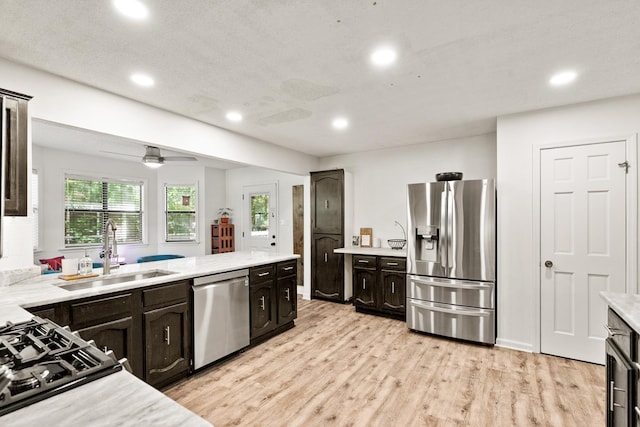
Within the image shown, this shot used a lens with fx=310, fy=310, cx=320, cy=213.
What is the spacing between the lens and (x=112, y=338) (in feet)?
7.16

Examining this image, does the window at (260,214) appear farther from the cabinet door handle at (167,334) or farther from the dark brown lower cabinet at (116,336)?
the dark brown lower cabinet at (116,336)

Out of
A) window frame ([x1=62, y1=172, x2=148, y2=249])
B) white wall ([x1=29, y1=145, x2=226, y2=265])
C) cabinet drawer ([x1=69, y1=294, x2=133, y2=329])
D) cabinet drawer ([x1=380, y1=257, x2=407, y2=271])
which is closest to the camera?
cabinet drawer ([x1=69, y1=294, x2=133, y2=329])

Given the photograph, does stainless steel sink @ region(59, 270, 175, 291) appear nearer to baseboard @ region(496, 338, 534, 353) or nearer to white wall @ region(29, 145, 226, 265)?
baseboard @ region(496, 338, 534, 353)

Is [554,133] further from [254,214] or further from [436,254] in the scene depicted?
[254,214]

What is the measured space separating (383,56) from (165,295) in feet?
8.06

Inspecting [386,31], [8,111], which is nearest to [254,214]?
[8,111]

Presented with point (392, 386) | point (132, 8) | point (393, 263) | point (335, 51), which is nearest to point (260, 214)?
point (393, 263)

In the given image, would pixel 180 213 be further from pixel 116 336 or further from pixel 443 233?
pixel 443 233

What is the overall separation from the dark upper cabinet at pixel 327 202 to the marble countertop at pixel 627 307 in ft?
12.0

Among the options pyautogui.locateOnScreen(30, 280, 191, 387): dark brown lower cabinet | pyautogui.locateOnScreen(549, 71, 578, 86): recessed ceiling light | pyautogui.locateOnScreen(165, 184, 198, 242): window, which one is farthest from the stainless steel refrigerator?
pyautogui.locateOnScreen(165, 184, 198, 242): window

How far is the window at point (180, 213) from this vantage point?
689cm

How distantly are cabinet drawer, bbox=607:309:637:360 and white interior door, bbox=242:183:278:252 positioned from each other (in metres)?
5.37

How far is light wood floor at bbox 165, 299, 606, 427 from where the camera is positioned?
215 centimetres


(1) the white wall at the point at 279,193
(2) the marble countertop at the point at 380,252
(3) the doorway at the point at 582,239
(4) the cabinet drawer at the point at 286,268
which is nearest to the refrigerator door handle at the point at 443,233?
(2) the marble countertop at the point at 380,252
